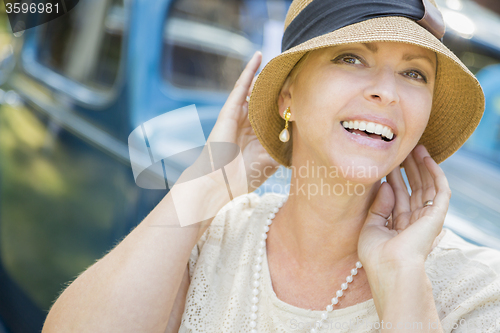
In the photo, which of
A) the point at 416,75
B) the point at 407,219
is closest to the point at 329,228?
the point at 407,219

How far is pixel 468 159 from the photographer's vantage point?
8.00 ft

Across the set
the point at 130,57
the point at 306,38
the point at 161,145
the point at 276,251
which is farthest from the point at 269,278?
the point at 130,57

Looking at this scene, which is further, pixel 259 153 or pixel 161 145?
pixel 161 145

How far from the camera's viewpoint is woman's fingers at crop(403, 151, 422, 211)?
4.83ft

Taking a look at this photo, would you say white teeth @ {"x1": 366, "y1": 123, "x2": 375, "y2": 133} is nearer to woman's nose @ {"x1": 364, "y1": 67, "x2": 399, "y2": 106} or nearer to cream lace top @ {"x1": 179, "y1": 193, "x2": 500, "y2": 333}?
woman's nose @ {"x1": 364, "y1": 67, "x2": 399, "y2": 106}

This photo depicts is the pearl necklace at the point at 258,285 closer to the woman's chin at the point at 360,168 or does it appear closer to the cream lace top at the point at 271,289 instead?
the cream lace top at the point at 271,289

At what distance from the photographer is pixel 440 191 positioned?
4.56 ft

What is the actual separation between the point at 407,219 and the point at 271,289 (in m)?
0.51

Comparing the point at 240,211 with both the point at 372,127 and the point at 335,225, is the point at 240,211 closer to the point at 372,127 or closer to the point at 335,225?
the point at 335,225

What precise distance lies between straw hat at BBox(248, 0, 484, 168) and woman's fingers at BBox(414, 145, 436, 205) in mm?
112

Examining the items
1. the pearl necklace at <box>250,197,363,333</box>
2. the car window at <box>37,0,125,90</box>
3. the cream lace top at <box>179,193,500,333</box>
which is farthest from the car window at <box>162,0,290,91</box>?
the pearl necklace at <box>250,197,363,333</box>

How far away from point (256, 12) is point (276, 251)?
5.14 ft

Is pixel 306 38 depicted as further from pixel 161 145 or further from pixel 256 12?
pixel 256 12

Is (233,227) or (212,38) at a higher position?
(212,38)
